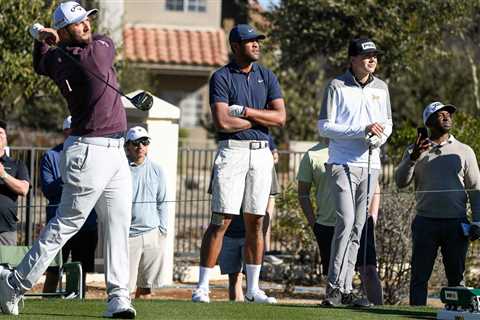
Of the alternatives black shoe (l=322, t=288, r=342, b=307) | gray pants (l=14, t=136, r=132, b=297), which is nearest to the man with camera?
black shoe (l=322, t=288, r=342, b=307)

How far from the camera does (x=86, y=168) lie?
8672mm

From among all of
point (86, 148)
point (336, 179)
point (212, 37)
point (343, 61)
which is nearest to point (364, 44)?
point (336, 179)

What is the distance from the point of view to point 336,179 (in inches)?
403

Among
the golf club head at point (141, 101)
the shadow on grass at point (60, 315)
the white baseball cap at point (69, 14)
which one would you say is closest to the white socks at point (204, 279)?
the shadow on grass at point (60, 315)

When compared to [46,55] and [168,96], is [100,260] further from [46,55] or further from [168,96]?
[168,96]

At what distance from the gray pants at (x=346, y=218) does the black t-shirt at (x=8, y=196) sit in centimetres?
302

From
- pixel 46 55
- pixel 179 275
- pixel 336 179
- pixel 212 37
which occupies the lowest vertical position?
pixel 179 275

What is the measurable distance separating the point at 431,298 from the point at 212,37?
27725 millimetres

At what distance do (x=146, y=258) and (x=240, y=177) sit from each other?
7.23ft

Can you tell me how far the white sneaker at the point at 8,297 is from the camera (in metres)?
8.77

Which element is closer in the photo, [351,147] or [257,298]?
[351,147]

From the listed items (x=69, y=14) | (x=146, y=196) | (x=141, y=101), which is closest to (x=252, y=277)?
(x=146, y=196)

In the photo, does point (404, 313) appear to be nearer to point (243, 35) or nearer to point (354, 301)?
point (354, 301)

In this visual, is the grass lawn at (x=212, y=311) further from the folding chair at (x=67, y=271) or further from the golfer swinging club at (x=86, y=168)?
the folding chair at (x=67, y=271)
